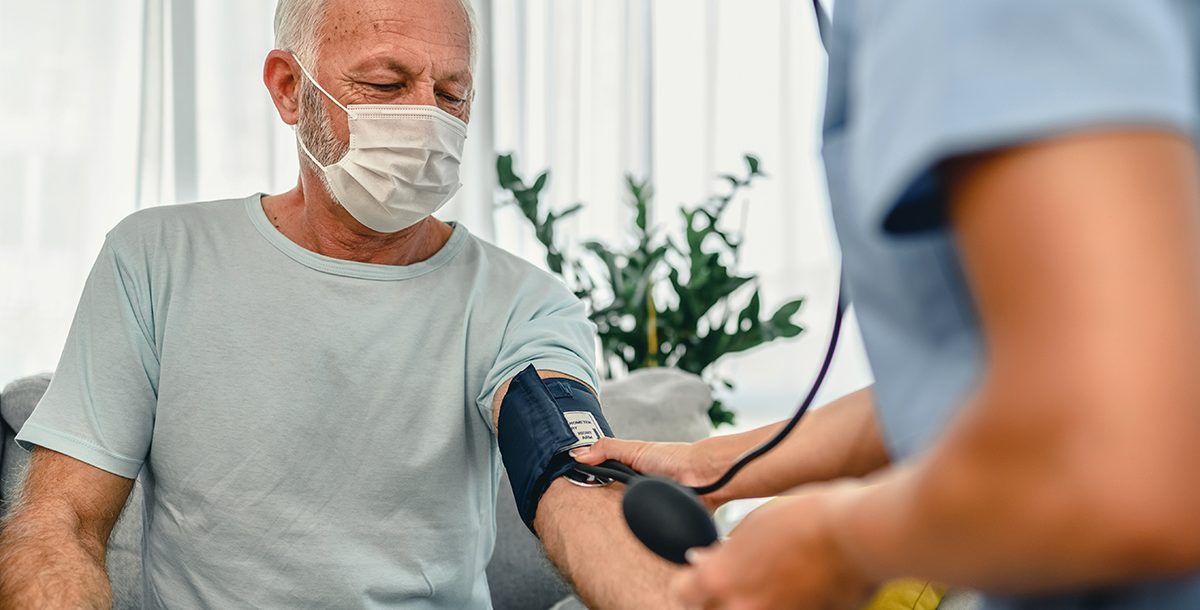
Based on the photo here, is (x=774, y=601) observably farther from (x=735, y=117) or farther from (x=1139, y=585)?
(x=735, y=117)

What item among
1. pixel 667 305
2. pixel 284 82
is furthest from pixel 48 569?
pixel 667 305

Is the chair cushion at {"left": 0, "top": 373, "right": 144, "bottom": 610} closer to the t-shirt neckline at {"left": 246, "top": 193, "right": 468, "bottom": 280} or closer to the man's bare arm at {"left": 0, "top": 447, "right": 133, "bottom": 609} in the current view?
the man's bare arm at {"left": 0, "top": 447, "right": 133, "bottom": 609}

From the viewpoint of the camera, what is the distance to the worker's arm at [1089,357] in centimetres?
34

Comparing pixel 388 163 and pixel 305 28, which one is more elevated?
pixel 305 28

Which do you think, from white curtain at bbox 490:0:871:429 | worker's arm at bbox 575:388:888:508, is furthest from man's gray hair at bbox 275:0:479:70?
white curtain at bbox 490:0:871:429

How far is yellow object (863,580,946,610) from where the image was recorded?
69.6 inches

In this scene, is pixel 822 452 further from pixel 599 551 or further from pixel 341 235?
pixel 341 235

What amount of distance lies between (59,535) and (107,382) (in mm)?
214

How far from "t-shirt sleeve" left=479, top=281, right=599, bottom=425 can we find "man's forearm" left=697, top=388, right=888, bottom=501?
544 mm

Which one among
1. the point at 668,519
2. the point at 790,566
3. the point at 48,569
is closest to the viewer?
the point at 790,566

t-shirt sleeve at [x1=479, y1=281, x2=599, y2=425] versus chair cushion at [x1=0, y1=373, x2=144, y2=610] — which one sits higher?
t-shirt sleeve at [x1=479, y1=281, x2=599, y2=425]

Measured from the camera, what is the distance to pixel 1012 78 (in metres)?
0.36

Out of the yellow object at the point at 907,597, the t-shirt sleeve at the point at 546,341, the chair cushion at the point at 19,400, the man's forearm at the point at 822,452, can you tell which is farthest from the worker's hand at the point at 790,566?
the chair cushion at the point at 19,400

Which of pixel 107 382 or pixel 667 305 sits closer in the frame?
pixel 107 382
